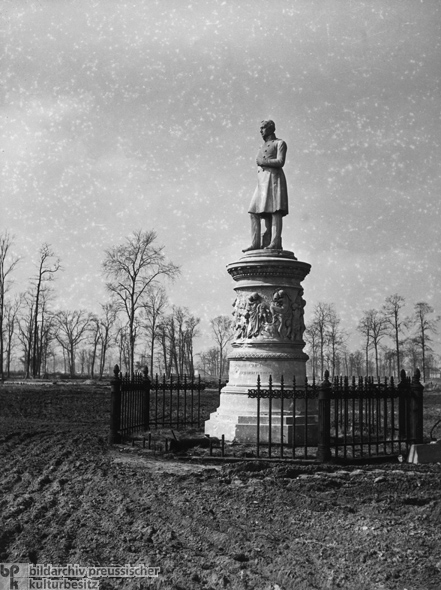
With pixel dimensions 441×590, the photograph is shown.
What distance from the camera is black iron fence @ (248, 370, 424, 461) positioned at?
9.70m

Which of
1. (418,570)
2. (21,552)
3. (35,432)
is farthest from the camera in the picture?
(35,432)

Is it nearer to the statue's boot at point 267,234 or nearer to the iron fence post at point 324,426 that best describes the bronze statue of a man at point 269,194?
the statue's boot at point 267,234

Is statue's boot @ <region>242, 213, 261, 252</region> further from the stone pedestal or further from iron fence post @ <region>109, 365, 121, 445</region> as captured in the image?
iron fence post @ <region>109, 365, 121, 445</region>

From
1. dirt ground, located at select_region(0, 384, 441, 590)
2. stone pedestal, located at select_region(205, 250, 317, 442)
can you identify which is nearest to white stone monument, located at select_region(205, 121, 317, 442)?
stone pedestal, located at select_region(205, 250, 317, 442)

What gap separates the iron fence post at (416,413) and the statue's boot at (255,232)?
420 cm

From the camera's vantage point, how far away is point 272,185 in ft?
42.1

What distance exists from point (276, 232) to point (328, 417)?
4.56 metres

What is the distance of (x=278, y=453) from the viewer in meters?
10.4

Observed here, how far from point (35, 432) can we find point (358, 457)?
8.10 metres

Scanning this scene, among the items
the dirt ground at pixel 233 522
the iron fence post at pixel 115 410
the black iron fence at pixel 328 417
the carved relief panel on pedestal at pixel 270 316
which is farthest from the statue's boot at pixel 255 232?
the dirt ground at pixel 233 522

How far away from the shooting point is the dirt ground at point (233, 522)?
4617 millimetres

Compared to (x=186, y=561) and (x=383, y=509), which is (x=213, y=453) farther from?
(x=186, y=561)

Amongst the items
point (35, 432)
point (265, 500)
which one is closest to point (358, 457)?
point (265, 500)

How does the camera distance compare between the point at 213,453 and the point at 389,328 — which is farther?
the point at 389,328
